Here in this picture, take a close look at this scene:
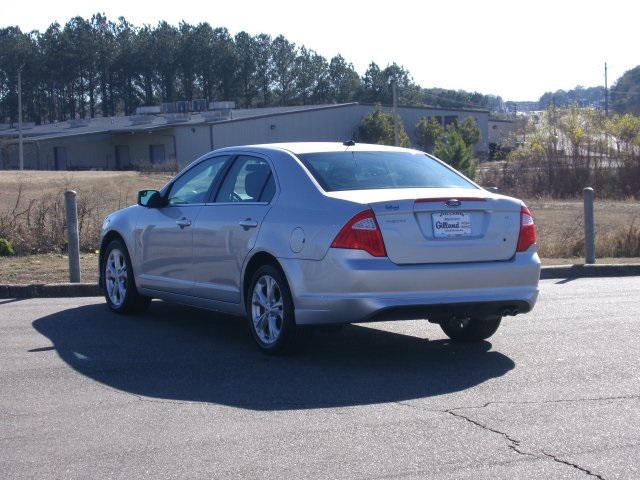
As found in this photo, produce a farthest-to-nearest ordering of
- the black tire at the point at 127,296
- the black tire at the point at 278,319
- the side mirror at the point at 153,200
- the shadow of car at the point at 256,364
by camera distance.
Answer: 1. the black tire at the point at 127,296
2. the side mirror at the point at 153,200
3. the black tire at the point at 278,319
4. the shadow of car at the point at 256,364

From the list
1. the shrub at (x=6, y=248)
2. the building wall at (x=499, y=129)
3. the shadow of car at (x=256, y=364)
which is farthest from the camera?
the building wall at (x=499, y=129)

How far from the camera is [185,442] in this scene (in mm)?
5586

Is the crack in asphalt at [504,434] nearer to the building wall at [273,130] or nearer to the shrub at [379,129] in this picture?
the building wall at [273,130]

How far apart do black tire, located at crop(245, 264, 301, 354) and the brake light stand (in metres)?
0.65

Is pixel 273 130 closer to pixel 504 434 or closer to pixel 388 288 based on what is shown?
pixel 388 288

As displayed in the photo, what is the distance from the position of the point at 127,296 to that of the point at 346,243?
3488 millimetres

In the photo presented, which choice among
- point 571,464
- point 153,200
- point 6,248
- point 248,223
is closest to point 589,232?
point 153,200

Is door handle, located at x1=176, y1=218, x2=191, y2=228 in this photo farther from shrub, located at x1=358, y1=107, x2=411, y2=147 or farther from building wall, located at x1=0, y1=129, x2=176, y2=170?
building wall, located at x1=0, y1=129, x2=176, y2=170

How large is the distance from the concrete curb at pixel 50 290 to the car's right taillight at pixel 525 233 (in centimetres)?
581

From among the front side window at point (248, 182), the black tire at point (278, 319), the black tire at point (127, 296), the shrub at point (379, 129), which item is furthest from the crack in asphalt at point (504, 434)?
the shrub at point (379, 129)

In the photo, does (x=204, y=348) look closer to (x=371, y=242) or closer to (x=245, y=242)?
(x=245, y=242)

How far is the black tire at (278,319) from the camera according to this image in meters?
7.59

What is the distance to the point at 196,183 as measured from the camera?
9281 mm

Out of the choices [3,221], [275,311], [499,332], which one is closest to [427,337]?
[499,332]
